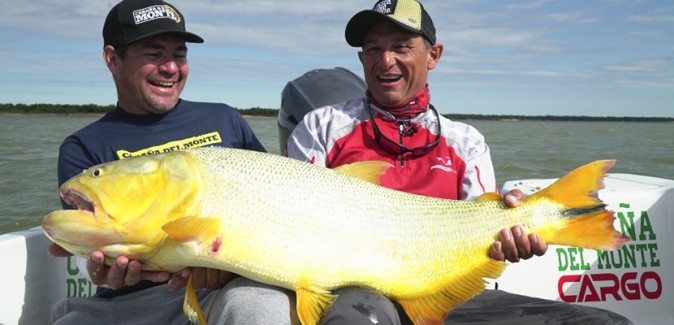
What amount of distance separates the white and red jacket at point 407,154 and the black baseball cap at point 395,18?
1.73 feet

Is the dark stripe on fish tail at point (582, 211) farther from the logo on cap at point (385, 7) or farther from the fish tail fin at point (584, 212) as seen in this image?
the logo on cap at point (385, 7)

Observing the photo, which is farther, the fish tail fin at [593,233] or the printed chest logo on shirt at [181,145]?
the printed chest logo on shirt at [181,145]

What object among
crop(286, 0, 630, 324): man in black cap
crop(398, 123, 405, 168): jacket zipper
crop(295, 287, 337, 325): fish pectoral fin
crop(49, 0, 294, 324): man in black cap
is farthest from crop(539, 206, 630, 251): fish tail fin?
crop(49, 0, 294, 324): man in black cap

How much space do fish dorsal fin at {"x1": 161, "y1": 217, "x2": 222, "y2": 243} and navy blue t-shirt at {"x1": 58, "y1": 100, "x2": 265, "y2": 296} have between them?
1.35 m

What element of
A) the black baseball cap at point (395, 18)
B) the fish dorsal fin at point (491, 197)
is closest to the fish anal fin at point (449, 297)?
the fish dorsal fin at point (491, 197)

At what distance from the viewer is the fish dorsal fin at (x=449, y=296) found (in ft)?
9.86

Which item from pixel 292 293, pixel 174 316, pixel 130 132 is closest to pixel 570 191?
pixel 292 293

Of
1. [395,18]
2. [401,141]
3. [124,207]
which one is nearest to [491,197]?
[401,141]

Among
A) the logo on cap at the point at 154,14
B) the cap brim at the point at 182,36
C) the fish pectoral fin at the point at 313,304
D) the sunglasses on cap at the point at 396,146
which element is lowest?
the fish pectoral fin at the point at 313,304

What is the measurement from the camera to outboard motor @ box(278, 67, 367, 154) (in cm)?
530

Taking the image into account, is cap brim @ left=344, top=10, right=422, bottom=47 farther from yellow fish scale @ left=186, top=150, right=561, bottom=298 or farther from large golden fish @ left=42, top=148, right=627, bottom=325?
yellow fish scale @ left=186, top=150, right=561, bottom=298

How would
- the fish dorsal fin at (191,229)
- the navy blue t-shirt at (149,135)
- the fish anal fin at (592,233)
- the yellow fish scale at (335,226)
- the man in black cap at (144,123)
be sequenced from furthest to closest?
the navy blue t-shirt at (149,135), the man in black cap at (144,123), the fish anal fin at (592,233), the yellow fish scale at (335,226), the fish dorsal fin at (191,229)

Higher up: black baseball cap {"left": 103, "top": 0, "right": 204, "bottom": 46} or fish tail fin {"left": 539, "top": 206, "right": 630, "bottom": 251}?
black baseball cap {"left": 103, "top": 0, "right": 204, "bottom": 46}

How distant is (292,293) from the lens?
2885 mm
